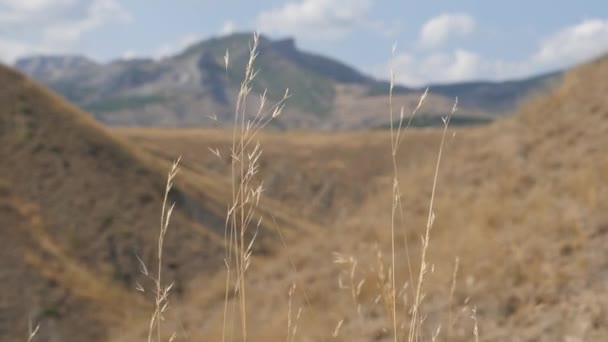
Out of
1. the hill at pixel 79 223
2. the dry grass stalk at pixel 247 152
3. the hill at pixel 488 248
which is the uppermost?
the dry grass stalk at pixel 247 152

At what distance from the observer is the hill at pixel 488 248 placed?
533cm

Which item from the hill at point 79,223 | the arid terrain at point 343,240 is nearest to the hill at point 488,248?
the arid terrain at point 343,240

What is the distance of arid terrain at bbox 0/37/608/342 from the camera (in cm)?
562

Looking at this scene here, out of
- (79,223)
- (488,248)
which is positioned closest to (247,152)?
(488,248)

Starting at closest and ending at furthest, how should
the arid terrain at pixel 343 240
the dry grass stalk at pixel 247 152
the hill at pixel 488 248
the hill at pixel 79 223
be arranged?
the dry grass stalk at pixel 247 152 < the hill at pixel 488 248 < the arid terrain at pixel 343 240 < the hill at pixel 79 223

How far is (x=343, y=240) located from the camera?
11078mm

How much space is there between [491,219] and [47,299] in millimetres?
15872

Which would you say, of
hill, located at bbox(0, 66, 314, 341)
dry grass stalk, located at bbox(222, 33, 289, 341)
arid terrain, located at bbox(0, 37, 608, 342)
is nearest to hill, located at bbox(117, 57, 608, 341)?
arid terrain, located at bbox(0, 37, 608, 342)

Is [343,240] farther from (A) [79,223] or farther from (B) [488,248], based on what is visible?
(A) [79,223]

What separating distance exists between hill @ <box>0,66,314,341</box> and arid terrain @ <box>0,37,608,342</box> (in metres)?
0.07

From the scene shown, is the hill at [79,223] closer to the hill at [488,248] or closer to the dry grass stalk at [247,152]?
the hill at [488,248]

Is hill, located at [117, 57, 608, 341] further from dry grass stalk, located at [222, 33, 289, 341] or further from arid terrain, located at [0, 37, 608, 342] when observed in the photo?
dry grass stalk, located at [222, 33, 289, 341]

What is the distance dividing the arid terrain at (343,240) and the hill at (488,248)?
0.03 metres

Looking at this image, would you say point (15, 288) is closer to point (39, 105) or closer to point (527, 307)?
point (39, 105)
